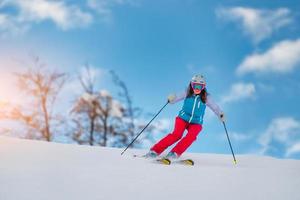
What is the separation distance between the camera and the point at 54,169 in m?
4.52

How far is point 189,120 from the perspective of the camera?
21.4ft

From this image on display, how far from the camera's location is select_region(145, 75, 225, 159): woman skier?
20.8 feet

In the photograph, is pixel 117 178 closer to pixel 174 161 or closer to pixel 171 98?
pixel 174 161

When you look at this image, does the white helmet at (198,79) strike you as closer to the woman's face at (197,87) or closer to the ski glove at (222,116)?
the woman's face at (197,87)

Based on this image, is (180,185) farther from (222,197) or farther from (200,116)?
(200,116)

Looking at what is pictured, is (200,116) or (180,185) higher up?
(200,116)

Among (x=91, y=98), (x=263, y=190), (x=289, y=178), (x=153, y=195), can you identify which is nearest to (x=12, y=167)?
(x=153, y=195)

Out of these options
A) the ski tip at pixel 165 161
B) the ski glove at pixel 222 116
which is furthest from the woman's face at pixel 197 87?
the ski tip at pixel 165 161

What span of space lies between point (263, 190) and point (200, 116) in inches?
92.9

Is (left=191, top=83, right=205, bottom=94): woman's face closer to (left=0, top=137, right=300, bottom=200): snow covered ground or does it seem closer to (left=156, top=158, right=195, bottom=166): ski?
(left=156, top=158, right=195, bottom=166): ski

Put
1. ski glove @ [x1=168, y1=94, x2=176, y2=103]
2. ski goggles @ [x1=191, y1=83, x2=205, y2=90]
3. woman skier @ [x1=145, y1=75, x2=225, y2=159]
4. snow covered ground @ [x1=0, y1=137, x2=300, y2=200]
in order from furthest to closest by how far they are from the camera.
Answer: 1. ski glove @ [x1=168, y1=94, x2=176, y2=103]
2. ski goggles @ [x1=191, y1=83, x2=205, y2=90]
3. woman skier @ [x1=145, y1=75, x2=225, y2=159]
4. snow covered ground @ [x1=0, y1=137, x2=300, y2=200]

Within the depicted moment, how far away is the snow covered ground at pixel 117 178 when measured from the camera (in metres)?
3.76

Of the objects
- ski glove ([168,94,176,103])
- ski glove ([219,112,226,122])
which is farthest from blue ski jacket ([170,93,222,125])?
ski glove ([219,112,226,122])

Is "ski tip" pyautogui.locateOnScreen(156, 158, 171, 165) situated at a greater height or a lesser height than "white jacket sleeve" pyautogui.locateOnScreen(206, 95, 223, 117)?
lesser
